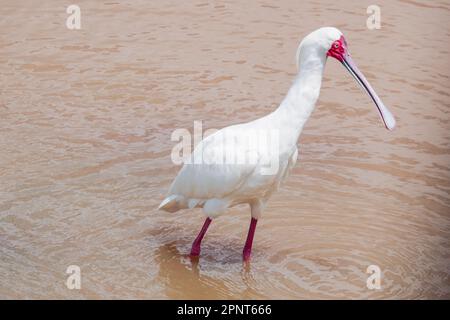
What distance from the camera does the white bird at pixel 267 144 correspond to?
645 centimetres

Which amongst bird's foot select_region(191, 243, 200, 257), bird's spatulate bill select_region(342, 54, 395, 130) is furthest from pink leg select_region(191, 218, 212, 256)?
bird's spatulate bill select_region(342, 54, 395, 130)

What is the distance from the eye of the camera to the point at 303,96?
648 centimetres

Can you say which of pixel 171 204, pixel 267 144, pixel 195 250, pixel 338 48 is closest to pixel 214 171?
pixel 267 144

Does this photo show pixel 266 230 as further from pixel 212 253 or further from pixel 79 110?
pixel 79 110

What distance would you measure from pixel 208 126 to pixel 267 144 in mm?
2711

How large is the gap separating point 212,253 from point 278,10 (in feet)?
17.2

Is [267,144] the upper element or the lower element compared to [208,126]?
upper

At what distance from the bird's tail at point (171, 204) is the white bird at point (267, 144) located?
0.31m

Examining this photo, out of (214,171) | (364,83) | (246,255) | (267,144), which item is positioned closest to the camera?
(267,144)

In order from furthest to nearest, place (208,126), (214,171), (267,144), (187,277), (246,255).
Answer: (208,126) → (246,255) → (187,277) → (214,171) → (267,144)

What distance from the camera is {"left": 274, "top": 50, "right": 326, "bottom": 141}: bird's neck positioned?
6.48 meters

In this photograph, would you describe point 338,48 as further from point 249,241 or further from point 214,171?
point 249,241

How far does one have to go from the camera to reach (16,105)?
372 inches

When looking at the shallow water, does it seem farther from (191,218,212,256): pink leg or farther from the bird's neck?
the bird's neck
